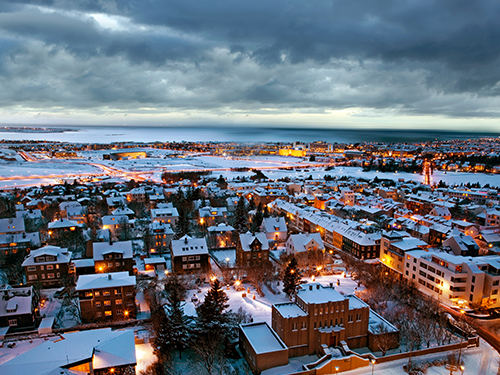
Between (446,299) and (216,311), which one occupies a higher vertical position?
(216,311)

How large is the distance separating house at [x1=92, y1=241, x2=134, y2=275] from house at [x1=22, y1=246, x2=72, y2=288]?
3026 millimetres

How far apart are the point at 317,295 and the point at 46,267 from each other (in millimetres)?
28317

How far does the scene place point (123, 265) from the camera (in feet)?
120

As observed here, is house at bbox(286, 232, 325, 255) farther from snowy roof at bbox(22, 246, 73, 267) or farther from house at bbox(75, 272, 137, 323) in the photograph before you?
snowy roof at bbox(22, 246, 73, 267)

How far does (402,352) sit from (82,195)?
228ft

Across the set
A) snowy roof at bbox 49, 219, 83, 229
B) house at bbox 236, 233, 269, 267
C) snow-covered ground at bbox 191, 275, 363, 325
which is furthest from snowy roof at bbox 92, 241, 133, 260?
snowy roof at bbox 49, 219, 83, 229

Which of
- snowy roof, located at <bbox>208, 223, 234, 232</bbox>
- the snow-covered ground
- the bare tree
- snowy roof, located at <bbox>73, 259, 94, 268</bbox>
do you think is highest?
snowy roof, located at <bbox>208, 223, 234, 232</bbox>

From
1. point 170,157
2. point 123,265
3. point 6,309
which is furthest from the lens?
point 170,157

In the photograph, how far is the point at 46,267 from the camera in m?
35.2

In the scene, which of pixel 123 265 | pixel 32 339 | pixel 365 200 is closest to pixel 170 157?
pixel 365 200

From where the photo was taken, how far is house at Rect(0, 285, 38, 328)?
27.2 meters

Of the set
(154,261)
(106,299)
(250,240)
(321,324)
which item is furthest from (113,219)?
(321,324)

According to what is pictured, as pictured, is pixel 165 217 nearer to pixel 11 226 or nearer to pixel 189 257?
pixel 189 257

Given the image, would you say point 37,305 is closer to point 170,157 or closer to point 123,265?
point 123,265
